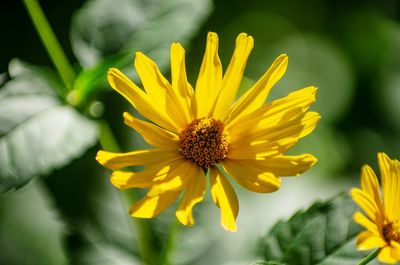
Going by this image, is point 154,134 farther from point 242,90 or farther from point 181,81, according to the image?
point 242,90

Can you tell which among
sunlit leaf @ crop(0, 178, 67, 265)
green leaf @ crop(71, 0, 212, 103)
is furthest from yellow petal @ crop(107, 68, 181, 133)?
sunlit leaf @ crop(0, 178, 67, 265)

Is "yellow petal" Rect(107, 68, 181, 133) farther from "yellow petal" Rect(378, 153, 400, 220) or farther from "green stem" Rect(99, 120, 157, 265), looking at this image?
"yellow petal" Rect(378, 153, 400, 220)

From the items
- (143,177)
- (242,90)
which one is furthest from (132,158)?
(242,90)

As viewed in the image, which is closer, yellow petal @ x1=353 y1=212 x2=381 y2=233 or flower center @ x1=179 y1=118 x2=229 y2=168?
yellow petal @ x1=353 y1=212 x2=381 y2=233

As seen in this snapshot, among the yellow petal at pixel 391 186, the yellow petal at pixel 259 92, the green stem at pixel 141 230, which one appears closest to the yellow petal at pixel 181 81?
the yellow petal at pixel 259 92

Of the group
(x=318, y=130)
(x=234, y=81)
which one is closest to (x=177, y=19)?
(x=234, y=81)

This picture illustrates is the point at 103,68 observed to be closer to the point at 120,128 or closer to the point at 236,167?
the point at 236,167

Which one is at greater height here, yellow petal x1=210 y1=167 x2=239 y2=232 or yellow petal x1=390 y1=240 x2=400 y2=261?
yellow petal x1=210 y1=167 x2=239 y2=232
